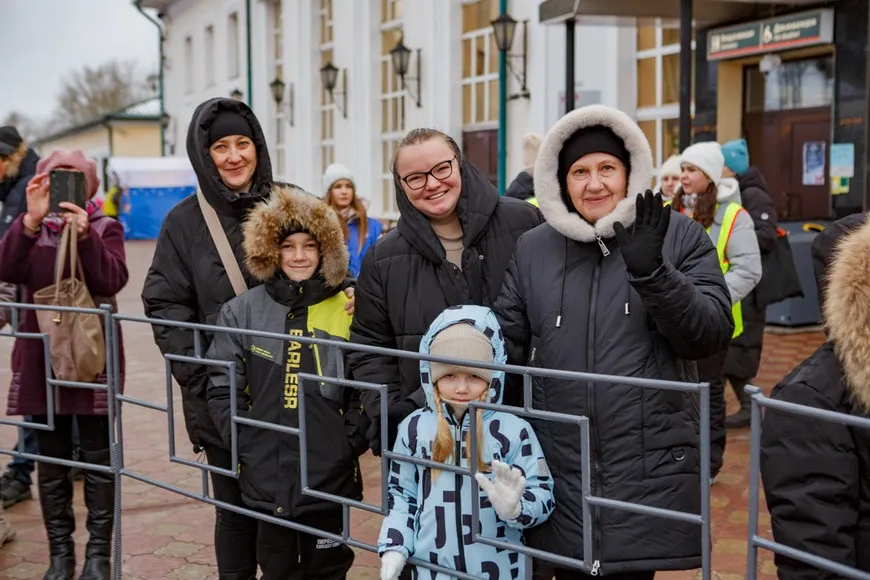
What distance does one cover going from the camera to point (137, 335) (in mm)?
11219

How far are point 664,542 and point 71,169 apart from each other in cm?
306

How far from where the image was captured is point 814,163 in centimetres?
1084

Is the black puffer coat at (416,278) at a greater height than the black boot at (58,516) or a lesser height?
greater

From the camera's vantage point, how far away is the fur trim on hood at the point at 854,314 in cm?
210

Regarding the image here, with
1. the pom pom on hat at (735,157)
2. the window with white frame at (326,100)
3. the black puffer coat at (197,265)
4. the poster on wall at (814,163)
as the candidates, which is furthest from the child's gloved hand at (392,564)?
the window with white frame at (326,100)

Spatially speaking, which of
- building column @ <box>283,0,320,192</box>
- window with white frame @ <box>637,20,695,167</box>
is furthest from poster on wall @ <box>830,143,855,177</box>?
building column @ <box>283,0,320,192</box>

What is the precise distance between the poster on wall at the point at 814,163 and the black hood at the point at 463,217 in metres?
8.57

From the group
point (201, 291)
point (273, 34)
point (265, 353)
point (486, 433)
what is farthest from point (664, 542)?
point (273, 34)

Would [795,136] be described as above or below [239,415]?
above

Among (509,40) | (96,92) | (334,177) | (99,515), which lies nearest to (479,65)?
(509,40)

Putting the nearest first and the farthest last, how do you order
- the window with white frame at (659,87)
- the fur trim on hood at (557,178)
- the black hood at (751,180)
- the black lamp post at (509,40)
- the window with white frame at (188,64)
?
the fur trim on hood at (557,178)
the black hood at (751,180)
the window with white frame at (659,87)
the black lamp post at (509,40)
the window with white frame at (188,64)

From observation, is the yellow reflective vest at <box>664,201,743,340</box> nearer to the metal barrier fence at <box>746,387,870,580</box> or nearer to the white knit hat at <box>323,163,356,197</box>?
the white knit hat at <box>323,163,356,197</box>

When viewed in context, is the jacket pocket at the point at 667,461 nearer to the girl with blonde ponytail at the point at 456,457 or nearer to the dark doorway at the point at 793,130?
the girl with blonde ponytail at the point at 456,457

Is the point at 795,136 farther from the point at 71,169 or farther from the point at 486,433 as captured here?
the point at 486,433
